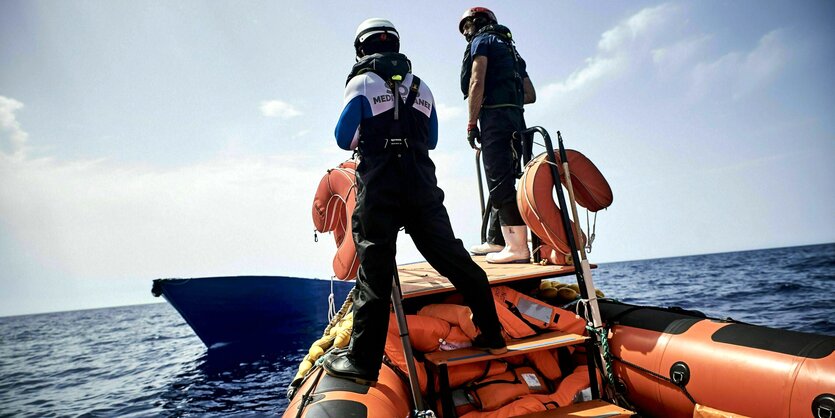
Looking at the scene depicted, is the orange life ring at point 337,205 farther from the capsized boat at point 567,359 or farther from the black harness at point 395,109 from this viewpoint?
the black harness at point 395,109

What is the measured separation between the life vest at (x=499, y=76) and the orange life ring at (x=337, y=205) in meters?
1.70

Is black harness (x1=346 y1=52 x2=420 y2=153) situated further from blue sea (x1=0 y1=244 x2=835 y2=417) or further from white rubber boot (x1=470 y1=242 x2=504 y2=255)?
blue sea (x1=0 y1=244 x2=835 y2=417)

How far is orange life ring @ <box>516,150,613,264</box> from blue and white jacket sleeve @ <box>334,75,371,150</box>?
169cm

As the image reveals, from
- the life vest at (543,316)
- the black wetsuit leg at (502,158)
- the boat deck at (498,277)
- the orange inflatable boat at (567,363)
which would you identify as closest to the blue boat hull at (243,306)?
the orange inflatable boat at (567,363)

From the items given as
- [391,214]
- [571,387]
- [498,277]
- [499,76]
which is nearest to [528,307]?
[498,277]

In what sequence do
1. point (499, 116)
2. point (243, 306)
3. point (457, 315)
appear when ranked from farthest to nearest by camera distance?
point (243, 306) < point (499, 116) < point (457, 315)

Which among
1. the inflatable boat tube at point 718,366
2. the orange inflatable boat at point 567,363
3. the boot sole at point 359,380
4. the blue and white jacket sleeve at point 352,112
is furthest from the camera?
the blue and white jacket sleeve at point 352,112

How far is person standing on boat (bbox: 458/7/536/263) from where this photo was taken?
174 inches

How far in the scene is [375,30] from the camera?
3.15 meters

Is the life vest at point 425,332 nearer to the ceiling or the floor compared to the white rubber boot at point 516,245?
nearer to the floor

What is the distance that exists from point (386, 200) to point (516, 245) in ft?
7.02

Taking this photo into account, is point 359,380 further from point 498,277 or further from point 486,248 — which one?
point 486,248

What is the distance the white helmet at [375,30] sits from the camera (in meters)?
3.15

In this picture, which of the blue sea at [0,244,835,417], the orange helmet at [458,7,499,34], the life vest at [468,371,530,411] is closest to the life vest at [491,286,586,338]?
the life vest at [468,371,530,411]
